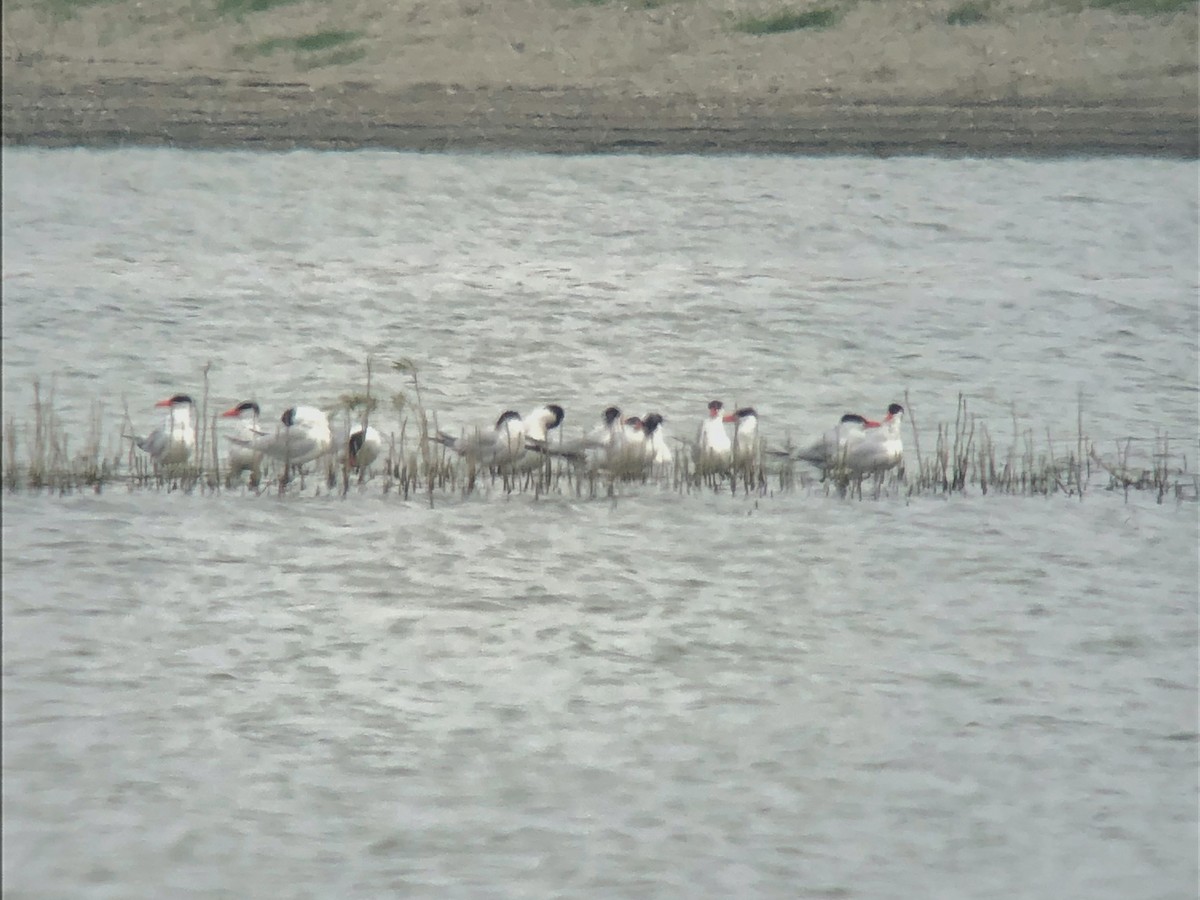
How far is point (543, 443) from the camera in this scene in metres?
6.39

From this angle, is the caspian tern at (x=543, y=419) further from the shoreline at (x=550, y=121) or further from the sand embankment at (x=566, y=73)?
the shoreline at (x=550, y=121)

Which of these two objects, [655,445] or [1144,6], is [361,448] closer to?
[655,445]

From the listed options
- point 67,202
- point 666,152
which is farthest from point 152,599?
point 666,152

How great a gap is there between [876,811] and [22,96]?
392 centimetres

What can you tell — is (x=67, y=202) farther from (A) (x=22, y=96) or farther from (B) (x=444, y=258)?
(B) (x=444, y=258)

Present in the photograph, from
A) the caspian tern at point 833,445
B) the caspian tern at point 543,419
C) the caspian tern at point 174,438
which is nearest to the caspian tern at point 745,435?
the caspian tern at point 833,445

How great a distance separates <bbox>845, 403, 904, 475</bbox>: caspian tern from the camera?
638 centimetres

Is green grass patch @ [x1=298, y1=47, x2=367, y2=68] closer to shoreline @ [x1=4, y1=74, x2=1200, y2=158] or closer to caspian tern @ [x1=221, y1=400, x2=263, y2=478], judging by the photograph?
shoreline @ [x1=4, y1=74, x2=1200, y2=158]

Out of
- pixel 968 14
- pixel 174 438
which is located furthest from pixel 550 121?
pixel 174 438

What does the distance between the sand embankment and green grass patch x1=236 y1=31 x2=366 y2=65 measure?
0.01m

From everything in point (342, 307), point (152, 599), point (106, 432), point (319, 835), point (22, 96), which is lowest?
point (319, 835)

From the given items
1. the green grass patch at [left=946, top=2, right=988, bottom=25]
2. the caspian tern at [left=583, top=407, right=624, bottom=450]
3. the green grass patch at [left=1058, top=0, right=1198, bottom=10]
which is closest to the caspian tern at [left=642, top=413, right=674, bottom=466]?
the caspian tern at [left=583, top=407, right=624, bottom=450]

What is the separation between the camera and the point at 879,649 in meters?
4.91

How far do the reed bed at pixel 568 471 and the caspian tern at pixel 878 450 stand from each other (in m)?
0.05
